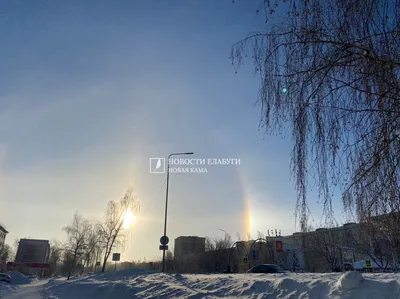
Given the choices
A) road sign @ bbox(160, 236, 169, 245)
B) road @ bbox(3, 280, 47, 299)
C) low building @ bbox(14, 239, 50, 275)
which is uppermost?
low building @ bbox(14, 239, 50, 275)

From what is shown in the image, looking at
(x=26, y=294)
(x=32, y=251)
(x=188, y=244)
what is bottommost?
(x=26, y=294)

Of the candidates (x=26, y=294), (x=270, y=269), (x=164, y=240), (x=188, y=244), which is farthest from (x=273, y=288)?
(x=188, y=244)

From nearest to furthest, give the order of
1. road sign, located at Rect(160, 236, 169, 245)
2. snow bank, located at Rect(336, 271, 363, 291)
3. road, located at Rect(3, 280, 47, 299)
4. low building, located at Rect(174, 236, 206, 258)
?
snow bank, located at Rect(336, 271, 363, 291), road, located at Rect(3, 280, 47, 299), road sign, located at Rect(160, 236, 169, 245), low building, located at Rect(174, 236, 206, 258)

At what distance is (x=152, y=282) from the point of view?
12523 millimetres

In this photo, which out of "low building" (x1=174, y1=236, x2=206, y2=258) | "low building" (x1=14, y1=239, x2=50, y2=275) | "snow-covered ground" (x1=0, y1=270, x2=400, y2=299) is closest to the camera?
"snow-covered ground" (x1=0, y1=270, x2=400, y2=299)

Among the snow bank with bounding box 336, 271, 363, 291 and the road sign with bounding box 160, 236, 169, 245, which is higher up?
the road sign with bounding box 160, 236, 169, 245

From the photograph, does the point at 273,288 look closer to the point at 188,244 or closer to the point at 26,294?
the point at 26,294

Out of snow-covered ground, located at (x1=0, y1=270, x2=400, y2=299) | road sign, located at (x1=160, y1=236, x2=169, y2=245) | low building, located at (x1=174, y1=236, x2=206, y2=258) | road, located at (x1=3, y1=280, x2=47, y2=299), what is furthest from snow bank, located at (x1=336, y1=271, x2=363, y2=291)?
low building, located at (x1=174, y1=236, x2=206, y2=258)

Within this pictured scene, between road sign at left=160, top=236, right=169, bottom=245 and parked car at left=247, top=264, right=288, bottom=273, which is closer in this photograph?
parked car at left=247, top=264, right=288, bottom=273

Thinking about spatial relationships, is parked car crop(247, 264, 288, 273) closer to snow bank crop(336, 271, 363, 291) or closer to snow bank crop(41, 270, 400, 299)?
snow bank crop(41, 270, 400, 299)

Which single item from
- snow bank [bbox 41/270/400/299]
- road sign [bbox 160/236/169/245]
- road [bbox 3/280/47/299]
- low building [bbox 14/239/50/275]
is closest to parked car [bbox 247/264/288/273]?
road sign [bbox 160/236/169/245]

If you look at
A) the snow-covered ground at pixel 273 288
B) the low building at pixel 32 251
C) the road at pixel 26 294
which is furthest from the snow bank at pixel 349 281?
the low building at pixel 32 251

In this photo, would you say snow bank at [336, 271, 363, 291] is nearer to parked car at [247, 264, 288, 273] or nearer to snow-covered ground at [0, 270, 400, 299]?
snow-covered ground at [0, 270, 400, 299]

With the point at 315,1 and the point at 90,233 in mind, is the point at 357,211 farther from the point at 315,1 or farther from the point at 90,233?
the point at 90,233
